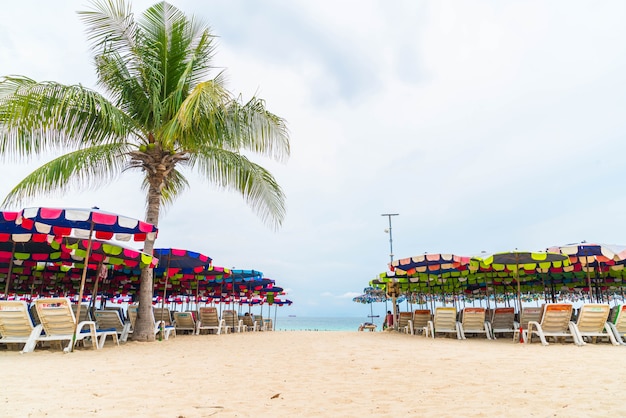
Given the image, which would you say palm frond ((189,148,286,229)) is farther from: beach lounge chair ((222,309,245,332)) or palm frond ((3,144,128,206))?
beach lounge chair ((222,309,245,332))

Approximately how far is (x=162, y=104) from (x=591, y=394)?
9.16m

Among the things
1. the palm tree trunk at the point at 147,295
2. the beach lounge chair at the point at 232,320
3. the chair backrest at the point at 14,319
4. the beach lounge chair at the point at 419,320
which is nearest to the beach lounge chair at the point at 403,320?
the beach lounge chair at the point at 419,320

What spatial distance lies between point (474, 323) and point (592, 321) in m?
2.67

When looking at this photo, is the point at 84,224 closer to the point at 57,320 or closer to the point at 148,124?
the point at 57,320

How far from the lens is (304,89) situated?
11297mm

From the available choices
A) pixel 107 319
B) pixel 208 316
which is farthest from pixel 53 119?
pixel 208 316

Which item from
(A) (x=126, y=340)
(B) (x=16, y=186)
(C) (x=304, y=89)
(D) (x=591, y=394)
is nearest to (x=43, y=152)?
(B) (x=16, y=186)

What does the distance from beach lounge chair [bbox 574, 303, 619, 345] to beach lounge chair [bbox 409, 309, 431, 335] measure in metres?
4.07

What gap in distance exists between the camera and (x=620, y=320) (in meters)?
8.15

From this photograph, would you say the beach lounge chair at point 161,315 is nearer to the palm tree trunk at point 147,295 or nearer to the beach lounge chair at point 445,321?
the palm tree trunk at point 147,295

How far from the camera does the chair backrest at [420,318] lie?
37.6 ft

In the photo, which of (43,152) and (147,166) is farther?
(147,166)

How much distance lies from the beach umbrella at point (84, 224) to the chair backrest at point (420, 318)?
25.3 ft

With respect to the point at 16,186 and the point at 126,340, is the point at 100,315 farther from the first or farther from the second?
the point at 16,186
